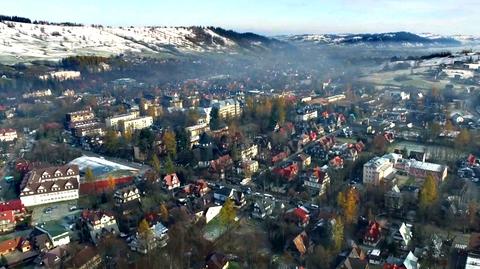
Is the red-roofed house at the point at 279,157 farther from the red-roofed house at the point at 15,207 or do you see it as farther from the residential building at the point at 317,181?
the red-roofed house at the point at 15,207

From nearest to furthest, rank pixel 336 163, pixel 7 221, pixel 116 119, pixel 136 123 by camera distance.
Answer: pixel 7 221 → pixel 336 163 → pixel 136 123 → pixel 116 119

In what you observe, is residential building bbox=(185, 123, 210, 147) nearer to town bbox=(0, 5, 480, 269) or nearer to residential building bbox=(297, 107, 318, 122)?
town bbox=(0, 5, 480, 269)

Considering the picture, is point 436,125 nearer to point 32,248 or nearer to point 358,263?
point 358,263

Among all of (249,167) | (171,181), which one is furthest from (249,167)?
(171,181)

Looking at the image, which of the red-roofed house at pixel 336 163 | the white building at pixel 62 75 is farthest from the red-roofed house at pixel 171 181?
the white building at pixel 62 75

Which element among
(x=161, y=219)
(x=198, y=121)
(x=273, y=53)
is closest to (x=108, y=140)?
(x=198, y=121)

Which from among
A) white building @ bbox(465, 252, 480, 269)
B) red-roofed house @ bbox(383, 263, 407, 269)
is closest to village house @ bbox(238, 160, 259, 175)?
red-roofed house @ bbox(383, 263, 407, 269)

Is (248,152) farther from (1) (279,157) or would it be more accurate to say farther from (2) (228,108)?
(2) (228,108)
